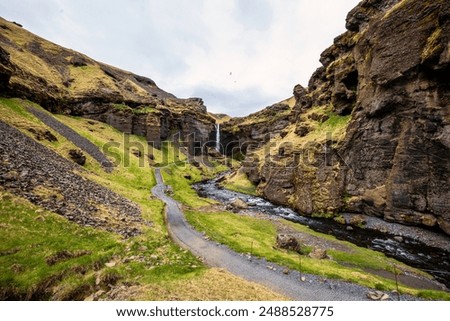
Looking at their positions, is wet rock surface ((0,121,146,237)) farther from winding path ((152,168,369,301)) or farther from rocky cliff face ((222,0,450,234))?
rocky cliff face ((222,0,450,234))

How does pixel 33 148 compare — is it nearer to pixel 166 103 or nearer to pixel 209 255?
pixel 209 255

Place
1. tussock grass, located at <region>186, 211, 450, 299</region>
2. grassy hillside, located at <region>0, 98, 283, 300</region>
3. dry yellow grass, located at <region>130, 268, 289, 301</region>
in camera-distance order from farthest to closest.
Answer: tussock grass, located at <region>186, 211, 450, 299</region> < dry yellow grass, located at <region>130, 268, 289, 301</region> < grassy hillside, located at <region>0, 98, 283, 300</region>

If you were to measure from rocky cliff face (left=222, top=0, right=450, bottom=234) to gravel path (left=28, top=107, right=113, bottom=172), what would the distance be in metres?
45.6

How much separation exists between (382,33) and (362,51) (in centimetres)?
1093

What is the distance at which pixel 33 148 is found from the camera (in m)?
36.8

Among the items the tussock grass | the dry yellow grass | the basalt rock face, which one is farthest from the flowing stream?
the basalt rock face

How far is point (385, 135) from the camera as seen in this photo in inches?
1759

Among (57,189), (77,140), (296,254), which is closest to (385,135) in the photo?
(296,254)

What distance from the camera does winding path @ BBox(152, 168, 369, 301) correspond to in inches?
720

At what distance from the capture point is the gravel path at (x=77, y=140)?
58906 millimetres

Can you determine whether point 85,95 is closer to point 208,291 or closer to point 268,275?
point 208,291

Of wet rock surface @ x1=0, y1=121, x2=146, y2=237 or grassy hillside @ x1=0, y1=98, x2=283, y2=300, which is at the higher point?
wet rock surface @ x1=0, y1=121, x2=146, y2=237

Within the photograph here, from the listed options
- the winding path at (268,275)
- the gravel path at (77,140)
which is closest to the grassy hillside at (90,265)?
the winding path at (268,275)

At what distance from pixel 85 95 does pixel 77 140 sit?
5286 cm
